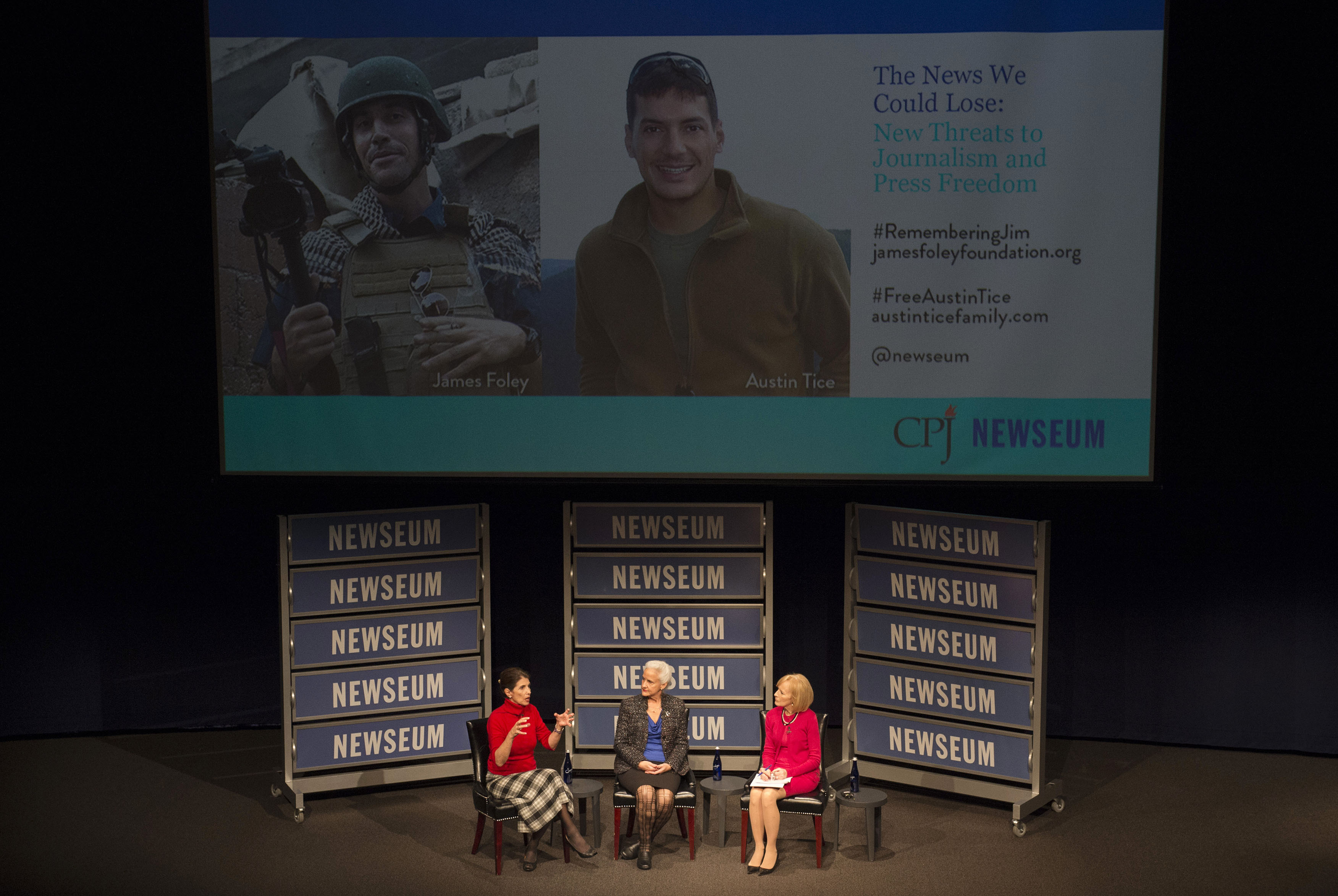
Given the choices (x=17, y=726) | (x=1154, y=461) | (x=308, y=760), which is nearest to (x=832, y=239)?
(x=1154, y=461)

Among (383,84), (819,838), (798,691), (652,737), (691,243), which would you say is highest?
(383,84)

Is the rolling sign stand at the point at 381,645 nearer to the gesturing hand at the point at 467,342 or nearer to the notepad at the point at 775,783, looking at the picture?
the gesturing hand at the point at 467,342

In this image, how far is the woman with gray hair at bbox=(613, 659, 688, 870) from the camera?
5.03 metres

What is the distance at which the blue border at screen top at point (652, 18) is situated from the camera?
5.06 m

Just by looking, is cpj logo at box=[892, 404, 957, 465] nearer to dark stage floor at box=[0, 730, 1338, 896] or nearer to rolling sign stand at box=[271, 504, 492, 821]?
dark stage floor at box=[0, 730, 1338, 896]

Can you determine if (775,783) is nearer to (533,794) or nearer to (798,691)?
(798,691)

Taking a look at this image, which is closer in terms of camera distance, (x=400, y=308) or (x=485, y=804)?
(x=485, y=804)

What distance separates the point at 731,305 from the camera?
5.35 meters

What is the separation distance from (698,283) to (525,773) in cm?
233

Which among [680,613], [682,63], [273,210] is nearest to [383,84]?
[273,210]

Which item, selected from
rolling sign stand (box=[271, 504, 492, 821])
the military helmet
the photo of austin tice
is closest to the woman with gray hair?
rolling sign stand (box=[271, 504, 492, 821])

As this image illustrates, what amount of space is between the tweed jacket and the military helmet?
2.89 metres

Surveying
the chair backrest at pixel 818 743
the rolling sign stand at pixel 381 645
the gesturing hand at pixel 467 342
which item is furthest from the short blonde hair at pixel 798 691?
the gesturing hand at pixel 467 342

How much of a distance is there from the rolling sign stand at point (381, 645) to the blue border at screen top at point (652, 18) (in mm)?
2259
